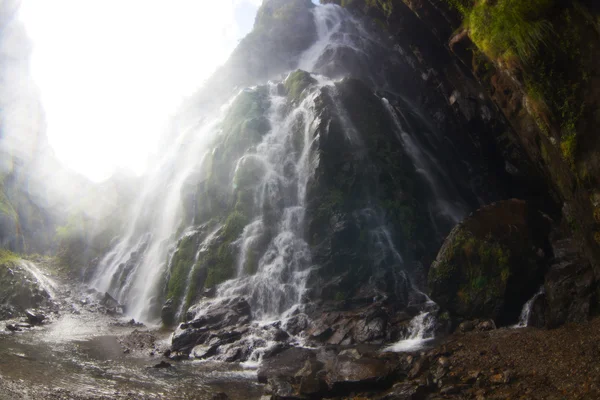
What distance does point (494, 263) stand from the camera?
17750mm

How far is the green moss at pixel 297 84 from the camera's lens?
35.8 m

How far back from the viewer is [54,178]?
5472 centimetres

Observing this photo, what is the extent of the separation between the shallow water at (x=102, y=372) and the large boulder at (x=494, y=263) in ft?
32.4

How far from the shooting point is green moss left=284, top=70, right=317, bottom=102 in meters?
35.8

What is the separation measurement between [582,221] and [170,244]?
26270 mm

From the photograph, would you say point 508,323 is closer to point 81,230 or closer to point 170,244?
point 170,244

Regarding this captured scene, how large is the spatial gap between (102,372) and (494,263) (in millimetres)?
16274

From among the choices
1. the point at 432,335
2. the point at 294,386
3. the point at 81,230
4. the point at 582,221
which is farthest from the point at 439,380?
the point at 81,230

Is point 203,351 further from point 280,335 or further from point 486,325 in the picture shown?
point 486,325

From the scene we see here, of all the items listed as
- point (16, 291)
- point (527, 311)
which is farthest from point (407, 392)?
point (16, 291)

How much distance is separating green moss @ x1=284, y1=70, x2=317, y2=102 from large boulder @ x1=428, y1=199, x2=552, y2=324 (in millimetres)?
20595

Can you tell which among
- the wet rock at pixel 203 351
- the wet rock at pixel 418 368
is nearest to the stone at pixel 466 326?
the wet rock at pixel 418 368

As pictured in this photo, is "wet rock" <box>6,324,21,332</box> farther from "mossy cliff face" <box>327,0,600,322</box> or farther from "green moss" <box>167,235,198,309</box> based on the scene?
"mossy cliff face" <box>327,0,600,322</box>

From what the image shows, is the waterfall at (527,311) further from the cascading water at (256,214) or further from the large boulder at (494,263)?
the cascading water at (256,214)
